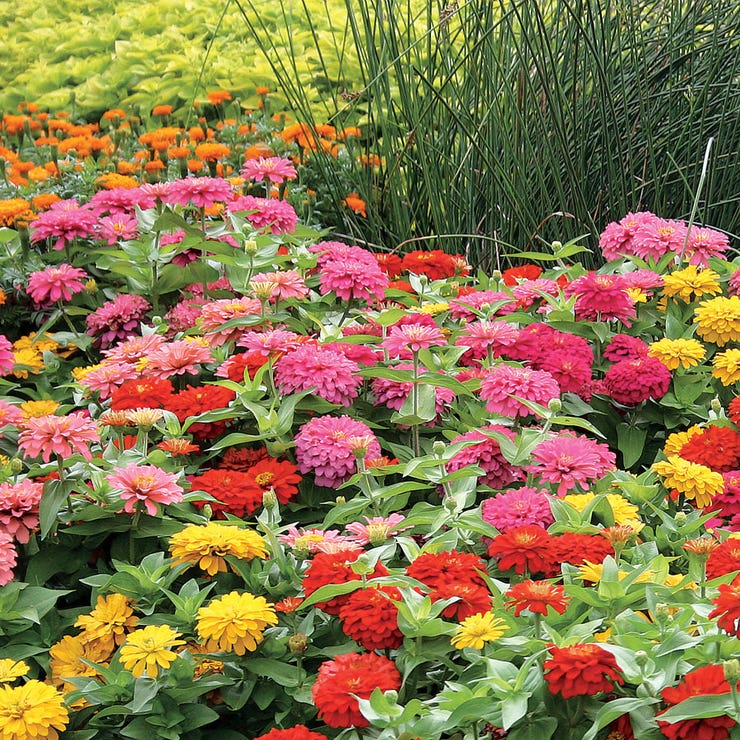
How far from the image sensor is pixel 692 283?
2250mm

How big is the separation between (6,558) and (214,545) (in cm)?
30

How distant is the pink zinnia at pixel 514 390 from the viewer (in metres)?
1.81

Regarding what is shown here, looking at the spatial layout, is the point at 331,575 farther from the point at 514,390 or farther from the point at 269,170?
the point at 269,170

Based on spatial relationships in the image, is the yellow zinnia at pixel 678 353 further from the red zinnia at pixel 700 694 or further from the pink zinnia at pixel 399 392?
the red zinnia at pixel 700 694

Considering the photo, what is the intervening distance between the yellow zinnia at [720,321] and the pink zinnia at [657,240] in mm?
301

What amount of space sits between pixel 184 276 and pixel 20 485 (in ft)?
2.97

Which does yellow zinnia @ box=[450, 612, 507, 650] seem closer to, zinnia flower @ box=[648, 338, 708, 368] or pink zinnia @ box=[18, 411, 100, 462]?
pink zinnia @ box=[18, 411, 100, 462]

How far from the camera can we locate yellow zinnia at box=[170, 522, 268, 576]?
143 cm

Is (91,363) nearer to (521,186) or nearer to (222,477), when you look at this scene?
(222,477)

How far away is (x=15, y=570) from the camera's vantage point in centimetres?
165

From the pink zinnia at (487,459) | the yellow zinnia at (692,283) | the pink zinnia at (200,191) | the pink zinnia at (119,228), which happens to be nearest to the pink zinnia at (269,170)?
the pink zinnia at (200,191)

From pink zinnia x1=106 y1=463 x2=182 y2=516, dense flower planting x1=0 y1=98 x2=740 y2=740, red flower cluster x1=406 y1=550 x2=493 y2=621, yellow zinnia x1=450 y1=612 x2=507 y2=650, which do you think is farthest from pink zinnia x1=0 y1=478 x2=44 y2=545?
yellow zinnia x1=450 y1=612 x2=507 y2=650

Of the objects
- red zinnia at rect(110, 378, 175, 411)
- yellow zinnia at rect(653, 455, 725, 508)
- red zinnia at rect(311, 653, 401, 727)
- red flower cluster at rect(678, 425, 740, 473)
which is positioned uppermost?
red zinnia at rect(110, 378, 175, 411)

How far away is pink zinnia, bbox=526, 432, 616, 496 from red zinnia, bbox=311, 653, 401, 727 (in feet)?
1.69
